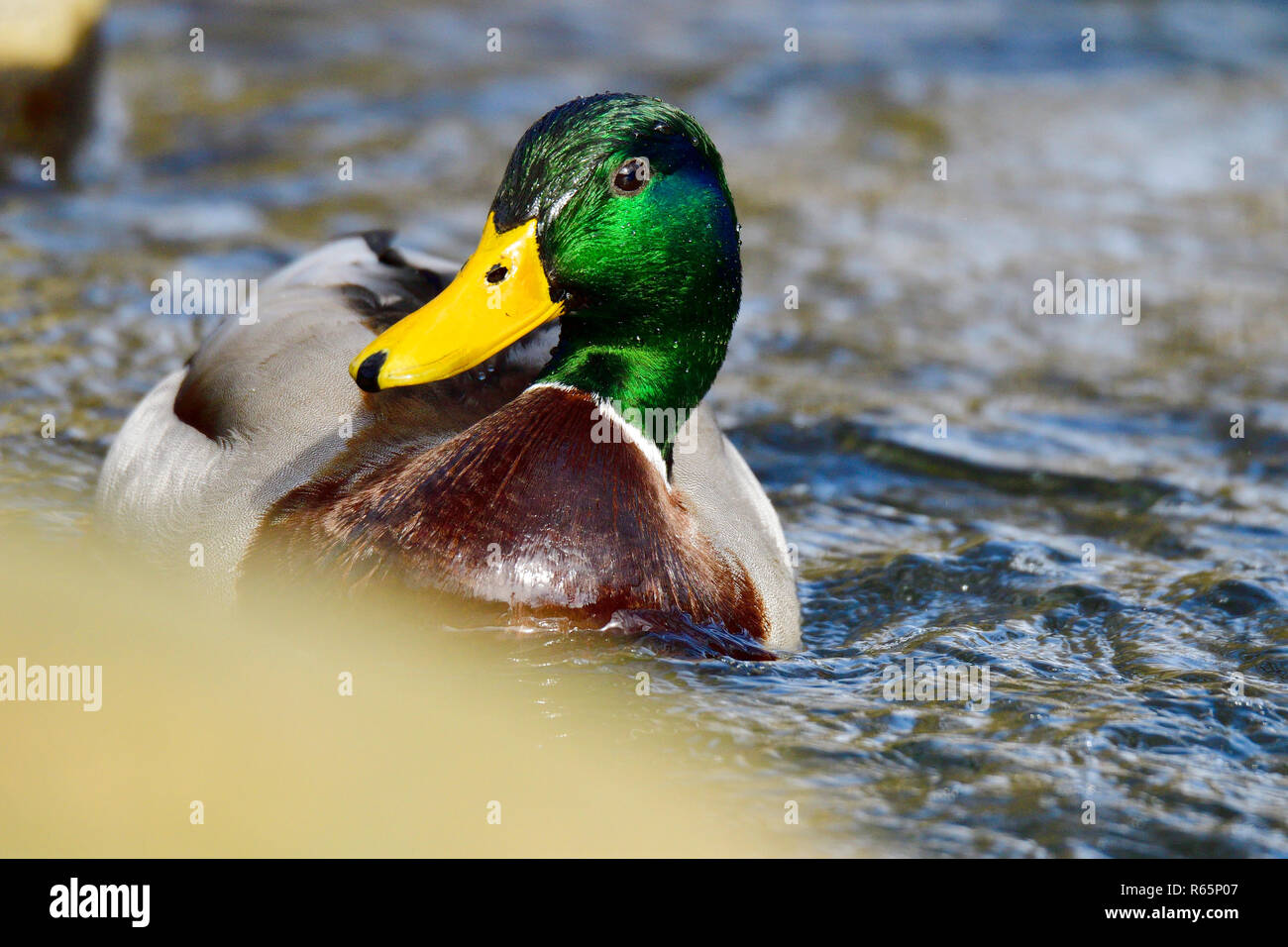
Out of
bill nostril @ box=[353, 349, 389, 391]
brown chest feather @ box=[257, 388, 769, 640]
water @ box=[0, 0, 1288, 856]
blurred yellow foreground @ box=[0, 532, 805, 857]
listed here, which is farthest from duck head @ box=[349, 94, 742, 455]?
water @ box=[0, 0, 1288, 856]

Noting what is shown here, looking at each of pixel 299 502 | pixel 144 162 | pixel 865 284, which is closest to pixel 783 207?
pixel 865 284

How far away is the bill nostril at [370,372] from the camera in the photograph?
4418mm

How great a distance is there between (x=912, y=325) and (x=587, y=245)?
13.4 feet

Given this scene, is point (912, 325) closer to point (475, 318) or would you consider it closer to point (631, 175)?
point (631, 175)

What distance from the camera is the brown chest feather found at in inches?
176

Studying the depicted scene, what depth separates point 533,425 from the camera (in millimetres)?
4664

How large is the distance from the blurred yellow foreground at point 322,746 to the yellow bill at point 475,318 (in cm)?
63

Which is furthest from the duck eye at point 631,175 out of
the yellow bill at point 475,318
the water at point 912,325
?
the water at point 912,325

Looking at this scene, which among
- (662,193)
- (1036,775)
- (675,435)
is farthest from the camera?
(675,435)

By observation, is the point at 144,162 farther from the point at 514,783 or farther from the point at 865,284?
the point at 514,783

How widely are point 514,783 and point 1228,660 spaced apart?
2251 millimetres

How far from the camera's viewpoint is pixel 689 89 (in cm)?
1149

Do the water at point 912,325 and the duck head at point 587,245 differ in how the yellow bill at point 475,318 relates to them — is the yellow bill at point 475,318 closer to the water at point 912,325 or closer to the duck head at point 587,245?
the duck head at point 587,245

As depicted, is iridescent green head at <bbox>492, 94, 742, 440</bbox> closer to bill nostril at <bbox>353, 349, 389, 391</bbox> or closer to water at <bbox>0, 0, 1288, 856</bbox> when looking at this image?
bill nostril at <bbox>353, 349, 389, 391</bbox>
